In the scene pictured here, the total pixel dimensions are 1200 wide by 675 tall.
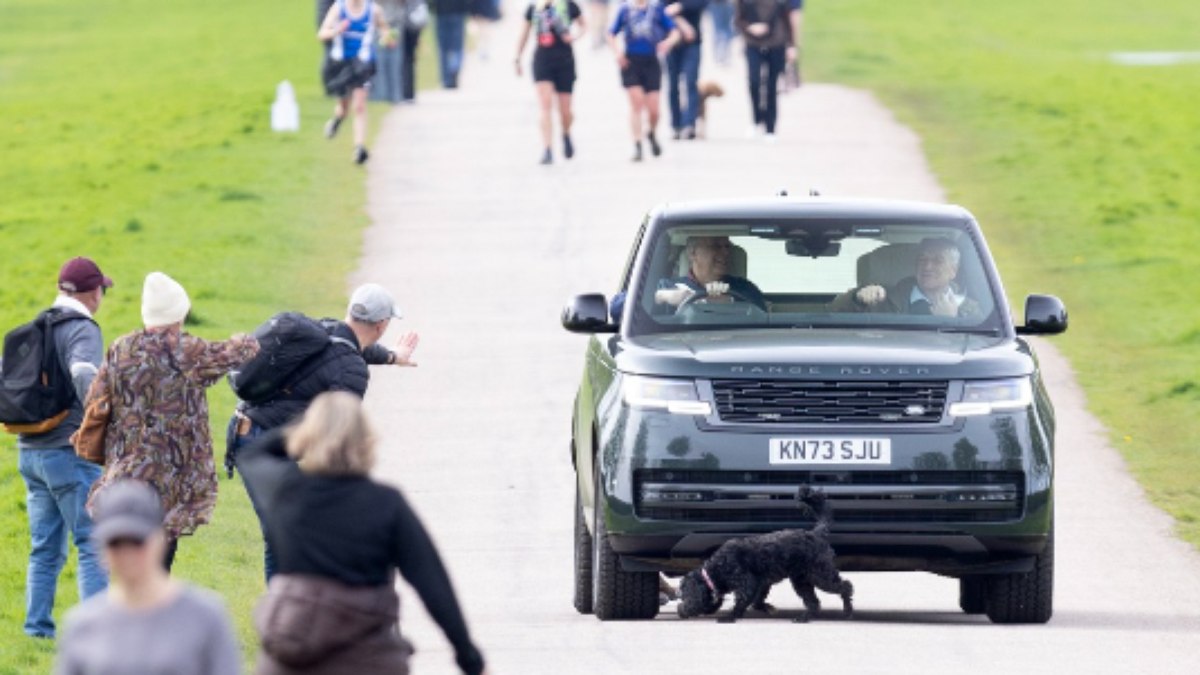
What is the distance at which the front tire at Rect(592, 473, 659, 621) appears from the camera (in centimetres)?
1273

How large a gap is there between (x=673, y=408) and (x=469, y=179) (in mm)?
20344

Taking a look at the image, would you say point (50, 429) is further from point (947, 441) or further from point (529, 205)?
point (529, 205)

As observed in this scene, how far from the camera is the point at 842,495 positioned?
40.5ft

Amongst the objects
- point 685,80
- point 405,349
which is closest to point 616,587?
point 405,349

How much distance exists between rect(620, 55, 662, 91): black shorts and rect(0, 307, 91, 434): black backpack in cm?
1844

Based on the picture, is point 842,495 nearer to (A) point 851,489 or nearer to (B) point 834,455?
(A) point 851,489

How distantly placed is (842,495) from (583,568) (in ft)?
5.41

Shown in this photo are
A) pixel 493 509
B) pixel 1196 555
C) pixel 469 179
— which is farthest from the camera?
pixel 469 179

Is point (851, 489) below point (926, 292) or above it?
below

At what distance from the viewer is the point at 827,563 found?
12320mm

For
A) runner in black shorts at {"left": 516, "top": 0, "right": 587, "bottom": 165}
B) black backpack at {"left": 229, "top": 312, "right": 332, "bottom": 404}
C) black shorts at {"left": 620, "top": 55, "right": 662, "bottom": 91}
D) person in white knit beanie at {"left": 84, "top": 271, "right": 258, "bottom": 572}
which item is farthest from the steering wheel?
black shorts at {"left": 620, "top": 55, "right": 662, "bottom": 91}

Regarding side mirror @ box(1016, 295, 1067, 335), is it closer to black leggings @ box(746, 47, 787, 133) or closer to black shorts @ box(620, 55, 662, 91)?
black shorts @ box(620, 55, 662, 91)

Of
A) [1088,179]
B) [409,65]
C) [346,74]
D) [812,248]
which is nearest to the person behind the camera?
[812,248]

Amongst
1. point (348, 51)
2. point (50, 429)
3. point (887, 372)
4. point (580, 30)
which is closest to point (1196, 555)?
point (887, 372)
